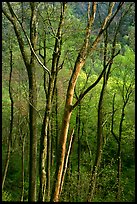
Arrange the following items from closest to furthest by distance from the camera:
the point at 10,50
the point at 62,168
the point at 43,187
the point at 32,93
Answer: the point at 62,168 < the point at 43,187 < the point at 32,93 < the point at 10,50

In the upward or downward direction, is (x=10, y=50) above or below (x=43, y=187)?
above

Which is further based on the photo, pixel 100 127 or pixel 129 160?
pixel 129 160

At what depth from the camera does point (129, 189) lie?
67.3 ft

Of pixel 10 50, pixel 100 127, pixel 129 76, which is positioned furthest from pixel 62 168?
pixel 129 76

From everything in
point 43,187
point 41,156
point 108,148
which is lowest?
point 43,187

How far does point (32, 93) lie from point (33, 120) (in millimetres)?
632

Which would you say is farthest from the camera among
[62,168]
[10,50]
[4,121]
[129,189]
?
[4,121]

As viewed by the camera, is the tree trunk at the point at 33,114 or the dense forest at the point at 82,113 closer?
the tree trunk at the point at 33,114

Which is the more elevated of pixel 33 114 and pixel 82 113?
pixel 82 113

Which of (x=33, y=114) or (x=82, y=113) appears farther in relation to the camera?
(x=82, y=113)

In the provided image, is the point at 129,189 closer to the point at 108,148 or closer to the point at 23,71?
the point at 108,148

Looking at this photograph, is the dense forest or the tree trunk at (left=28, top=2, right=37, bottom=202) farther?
the dense forest

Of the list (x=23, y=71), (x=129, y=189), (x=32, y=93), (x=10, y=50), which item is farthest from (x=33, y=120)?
(x=129, y=189)

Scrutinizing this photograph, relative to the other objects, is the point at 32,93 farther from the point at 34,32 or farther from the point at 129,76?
the point at 129,76
